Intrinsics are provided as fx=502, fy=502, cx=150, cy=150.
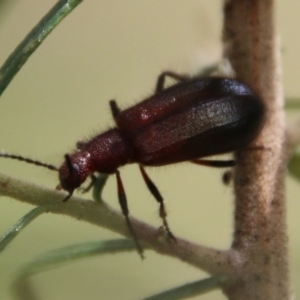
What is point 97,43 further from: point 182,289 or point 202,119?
point 182,289

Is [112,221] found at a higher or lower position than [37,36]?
lower

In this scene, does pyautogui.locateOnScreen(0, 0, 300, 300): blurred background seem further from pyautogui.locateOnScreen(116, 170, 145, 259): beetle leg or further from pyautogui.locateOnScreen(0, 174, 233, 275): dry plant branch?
pyautogui.locateOnScreen(0, 174, 233, 275): dry plant branch

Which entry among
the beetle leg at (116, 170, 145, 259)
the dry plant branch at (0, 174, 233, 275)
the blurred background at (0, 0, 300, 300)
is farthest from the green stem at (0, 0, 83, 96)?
the blurred background at (0, 0, 300, 300)

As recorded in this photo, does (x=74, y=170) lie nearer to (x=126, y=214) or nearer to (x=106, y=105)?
(x=126, y=214)

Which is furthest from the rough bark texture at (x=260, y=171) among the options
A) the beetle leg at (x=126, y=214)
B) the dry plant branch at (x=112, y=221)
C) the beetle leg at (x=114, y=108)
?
the beetle leg at (x=114, y=108)

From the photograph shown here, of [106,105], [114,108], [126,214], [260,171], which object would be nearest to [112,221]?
[126,214]

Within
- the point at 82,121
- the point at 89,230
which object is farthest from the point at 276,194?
the point at 82,121
